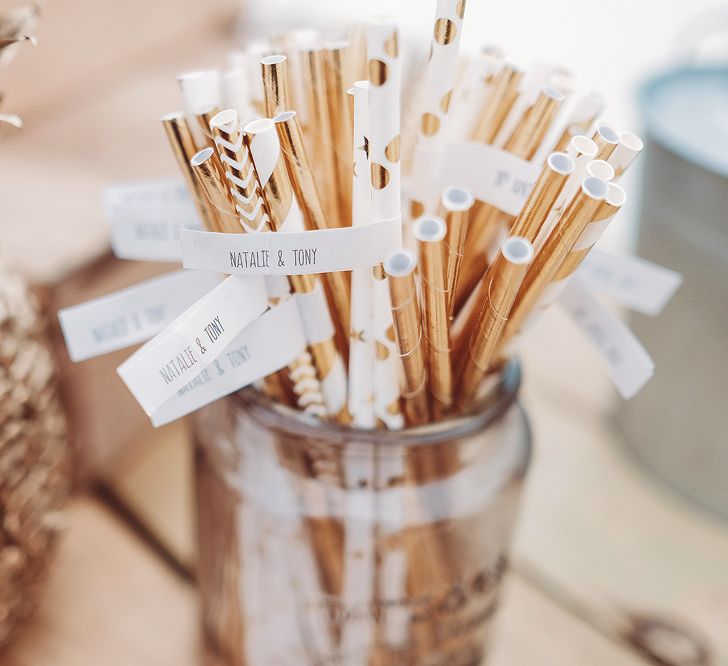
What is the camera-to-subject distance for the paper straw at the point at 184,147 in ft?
0.72

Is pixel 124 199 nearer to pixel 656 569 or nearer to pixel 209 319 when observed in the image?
pixel 209 319

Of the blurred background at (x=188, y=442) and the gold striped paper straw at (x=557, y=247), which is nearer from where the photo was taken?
the gold striped paper straw at (x=557, y=247)

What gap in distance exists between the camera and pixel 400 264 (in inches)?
7.9

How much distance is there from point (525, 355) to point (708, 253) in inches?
6.4

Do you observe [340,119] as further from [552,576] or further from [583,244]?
[552,576]

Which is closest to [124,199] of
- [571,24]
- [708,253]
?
[708,253]

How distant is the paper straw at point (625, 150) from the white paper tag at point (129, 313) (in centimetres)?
13

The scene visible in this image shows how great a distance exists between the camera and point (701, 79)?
392 mm

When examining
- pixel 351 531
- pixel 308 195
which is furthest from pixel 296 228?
pixel 351 531

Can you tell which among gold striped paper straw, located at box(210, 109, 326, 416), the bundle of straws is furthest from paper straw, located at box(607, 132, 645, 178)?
gold striped paper straw, located at box(210, 109, 326, 416)

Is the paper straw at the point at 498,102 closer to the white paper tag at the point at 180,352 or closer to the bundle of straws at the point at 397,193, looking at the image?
the bundle of straws at the point at 397,193

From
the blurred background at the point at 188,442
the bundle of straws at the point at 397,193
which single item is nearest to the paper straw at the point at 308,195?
the bundle of straws at the point at 397,193

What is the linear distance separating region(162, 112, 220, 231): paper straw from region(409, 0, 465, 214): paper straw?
2.7 inches

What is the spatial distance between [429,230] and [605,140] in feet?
0.20
